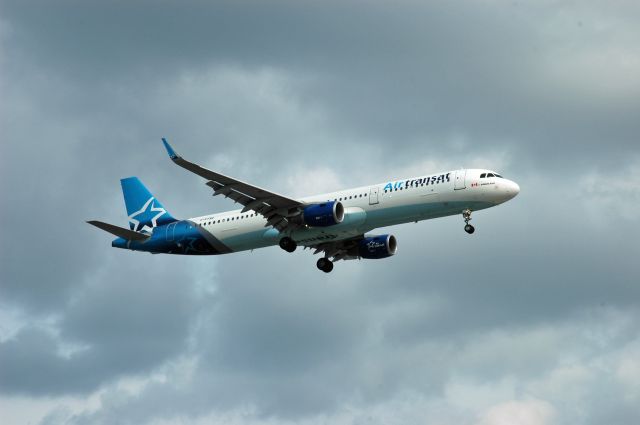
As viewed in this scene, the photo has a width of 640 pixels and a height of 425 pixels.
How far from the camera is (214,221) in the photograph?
3442 inches

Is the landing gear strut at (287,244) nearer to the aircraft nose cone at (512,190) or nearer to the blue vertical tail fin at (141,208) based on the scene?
the blue vertical tail fin at (141,208)

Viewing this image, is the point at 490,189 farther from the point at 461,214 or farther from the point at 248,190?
the point at 248,190

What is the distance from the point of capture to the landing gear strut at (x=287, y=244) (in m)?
84.2

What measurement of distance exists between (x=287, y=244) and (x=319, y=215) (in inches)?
176

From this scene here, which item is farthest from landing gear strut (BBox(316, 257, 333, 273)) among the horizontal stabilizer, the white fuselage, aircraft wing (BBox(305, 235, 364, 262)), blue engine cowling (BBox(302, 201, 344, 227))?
the horizontal stabilizer

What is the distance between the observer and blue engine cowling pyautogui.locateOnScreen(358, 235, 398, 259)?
9069 centimetres

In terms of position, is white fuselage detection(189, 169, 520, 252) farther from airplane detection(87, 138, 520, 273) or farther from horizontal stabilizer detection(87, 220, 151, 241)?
horizontal stabilizer detection(87, 220, 151, 241)

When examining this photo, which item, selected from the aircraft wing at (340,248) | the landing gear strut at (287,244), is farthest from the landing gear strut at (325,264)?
the landing gear strut at (287,244)

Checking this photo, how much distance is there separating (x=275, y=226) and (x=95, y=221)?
1215 centimetres

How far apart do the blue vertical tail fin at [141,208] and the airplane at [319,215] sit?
1.20 feet

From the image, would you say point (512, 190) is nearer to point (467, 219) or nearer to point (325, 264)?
point (467, 219)

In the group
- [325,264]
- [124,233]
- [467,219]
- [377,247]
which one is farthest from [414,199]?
[124,233]

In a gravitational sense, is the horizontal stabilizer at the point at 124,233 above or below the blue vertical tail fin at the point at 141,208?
below

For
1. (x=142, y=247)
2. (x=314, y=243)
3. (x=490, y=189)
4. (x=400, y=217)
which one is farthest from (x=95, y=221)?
(x=490, y=189)
